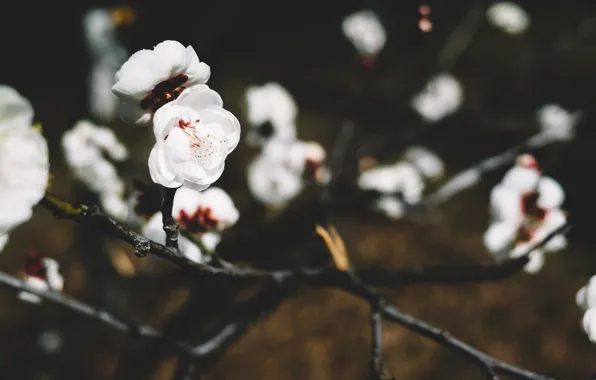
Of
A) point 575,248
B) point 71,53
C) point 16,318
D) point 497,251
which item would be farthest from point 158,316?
point 71,53

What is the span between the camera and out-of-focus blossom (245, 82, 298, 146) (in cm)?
94

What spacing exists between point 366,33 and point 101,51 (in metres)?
0.63

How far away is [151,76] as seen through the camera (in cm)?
34

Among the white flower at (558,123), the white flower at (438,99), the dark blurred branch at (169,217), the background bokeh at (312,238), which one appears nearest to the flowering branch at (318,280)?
the dark blurred branch at (169,217)

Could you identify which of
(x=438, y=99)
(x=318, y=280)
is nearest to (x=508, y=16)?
(x=438, y=99)

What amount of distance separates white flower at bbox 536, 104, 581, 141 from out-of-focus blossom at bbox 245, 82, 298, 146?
20.6 inches

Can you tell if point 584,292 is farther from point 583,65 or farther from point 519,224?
point 583,65

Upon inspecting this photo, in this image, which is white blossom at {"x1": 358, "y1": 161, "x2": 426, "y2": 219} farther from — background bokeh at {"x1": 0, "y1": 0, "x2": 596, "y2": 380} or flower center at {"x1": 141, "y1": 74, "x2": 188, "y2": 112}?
flower center at {"x1": 141, "y1": 74, "x2": 188, "y2": 112}

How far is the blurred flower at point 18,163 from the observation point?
0.96 feet

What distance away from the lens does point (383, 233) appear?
67.6 inches

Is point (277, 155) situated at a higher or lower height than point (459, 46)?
lower

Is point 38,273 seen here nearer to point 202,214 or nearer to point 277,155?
point 202,214

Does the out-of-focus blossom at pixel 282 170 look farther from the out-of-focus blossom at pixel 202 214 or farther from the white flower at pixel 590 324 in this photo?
the white flower at pixel 590 324

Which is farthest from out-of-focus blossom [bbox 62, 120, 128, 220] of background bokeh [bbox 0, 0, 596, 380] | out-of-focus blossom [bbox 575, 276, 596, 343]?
out-of-focus blossom [bbox 575, 276, 596, 343]
